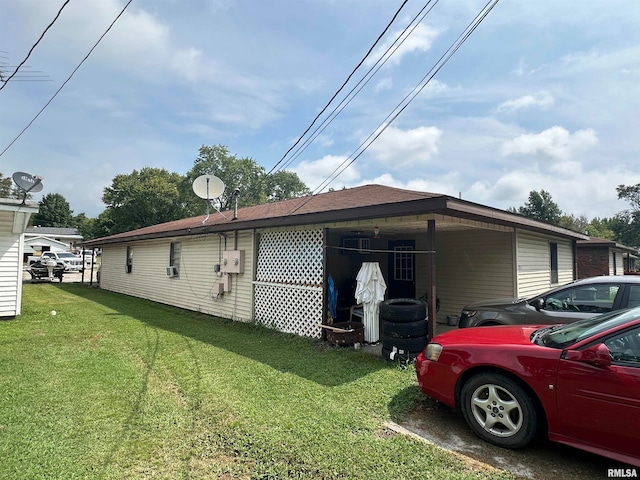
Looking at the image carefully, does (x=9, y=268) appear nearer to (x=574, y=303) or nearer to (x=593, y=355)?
(x=593, y=355)

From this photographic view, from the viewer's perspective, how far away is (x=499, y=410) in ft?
9.48

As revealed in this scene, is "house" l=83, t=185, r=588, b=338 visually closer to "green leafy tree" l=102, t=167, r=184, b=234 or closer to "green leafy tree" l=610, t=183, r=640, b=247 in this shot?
"green leafy tree" l=102, t=167, r=184, b=234

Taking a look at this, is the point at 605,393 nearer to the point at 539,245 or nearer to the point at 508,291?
the point at 508,291

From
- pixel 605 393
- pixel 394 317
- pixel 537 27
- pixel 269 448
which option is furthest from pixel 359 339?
pixel 537 27

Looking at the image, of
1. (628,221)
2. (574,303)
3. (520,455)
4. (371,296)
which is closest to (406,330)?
(371,296)

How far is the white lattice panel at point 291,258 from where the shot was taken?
695 centimetres

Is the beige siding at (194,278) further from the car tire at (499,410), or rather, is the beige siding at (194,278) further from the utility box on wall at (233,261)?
the car tire at (499,410)

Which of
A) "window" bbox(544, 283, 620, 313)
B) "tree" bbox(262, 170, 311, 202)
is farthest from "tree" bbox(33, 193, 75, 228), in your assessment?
"window" bbox(544, 283, 620, 313)

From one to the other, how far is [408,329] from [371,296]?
1151mm

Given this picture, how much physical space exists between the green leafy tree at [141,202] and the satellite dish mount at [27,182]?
103ft

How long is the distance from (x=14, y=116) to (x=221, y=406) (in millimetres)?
8579

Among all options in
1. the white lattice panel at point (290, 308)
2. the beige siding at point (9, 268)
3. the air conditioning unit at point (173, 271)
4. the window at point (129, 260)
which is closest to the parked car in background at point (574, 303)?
the white lattice panel at point (290, 308)

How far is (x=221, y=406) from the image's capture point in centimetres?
362

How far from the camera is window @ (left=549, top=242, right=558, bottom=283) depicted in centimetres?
980
